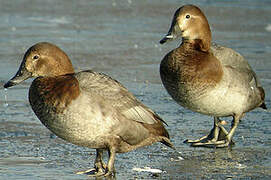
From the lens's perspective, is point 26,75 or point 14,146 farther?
point 14,146

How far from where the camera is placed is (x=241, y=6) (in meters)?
13.7

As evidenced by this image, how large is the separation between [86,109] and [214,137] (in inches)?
70.8

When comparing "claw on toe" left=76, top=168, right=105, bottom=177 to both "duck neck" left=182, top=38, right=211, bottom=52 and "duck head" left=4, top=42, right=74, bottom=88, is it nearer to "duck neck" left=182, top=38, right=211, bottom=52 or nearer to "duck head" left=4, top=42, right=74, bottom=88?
"duck head" left=4, top=42, right=74, bottom=88

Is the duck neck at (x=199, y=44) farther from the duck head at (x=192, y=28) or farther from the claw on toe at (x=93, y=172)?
the claw on toe at (x=93, y=172)

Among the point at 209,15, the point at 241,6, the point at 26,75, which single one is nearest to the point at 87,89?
the point at 26,75

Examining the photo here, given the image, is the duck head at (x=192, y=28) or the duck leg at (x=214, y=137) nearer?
the duck leg at (x=214, y=137)

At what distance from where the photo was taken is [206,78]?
20.6 ft

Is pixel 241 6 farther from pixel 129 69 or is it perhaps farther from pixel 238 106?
pixel 238 106

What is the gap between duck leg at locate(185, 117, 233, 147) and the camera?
626 cm

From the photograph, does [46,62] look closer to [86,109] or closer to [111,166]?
[86,109]

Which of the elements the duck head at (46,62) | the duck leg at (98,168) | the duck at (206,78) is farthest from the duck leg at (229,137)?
the duck head at (46,62)

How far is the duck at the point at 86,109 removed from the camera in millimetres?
5016

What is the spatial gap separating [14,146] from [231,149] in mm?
1857

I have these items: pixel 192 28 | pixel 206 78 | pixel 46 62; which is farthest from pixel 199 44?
pixel 46 62
